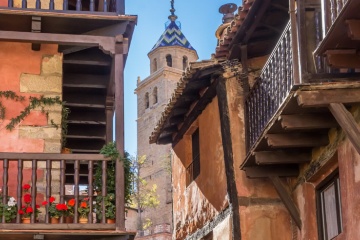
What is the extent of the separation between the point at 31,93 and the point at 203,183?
399 cm

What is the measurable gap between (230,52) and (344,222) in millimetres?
4023

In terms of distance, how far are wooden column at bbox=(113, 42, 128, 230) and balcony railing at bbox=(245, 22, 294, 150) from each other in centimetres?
189

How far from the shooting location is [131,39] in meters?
11.2

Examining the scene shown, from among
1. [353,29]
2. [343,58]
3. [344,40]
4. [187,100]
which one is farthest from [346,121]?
[187,100]

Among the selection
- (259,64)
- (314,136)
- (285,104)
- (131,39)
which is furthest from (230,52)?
(285,104)

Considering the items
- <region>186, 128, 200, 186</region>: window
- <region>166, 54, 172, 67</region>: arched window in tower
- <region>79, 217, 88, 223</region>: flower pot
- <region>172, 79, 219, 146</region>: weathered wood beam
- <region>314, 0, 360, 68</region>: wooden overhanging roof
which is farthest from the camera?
<region>166, 54, 172, 67</region>: arched window in tower

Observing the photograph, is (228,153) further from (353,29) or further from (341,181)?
(353,29)

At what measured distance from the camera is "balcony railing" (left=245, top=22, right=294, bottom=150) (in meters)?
Answer: 9.30

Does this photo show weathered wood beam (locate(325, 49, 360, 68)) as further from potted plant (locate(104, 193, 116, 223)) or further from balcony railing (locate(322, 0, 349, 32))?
potted plant (locate(104, 193, 116, 223))

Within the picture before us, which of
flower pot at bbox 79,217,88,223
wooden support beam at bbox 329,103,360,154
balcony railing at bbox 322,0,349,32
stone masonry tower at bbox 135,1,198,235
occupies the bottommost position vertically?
flower pot at bbox 79,217,88,223

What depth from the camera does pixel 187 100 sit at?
14.4m

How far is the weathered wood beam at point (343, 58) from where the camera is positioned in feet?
25.0

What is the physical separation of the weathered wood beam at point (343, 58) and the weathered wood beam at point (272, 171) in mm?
3603

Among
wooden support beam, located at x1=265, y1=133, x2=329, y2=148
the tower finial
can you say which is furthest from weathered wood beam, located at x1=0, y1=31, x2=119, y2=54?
the tower finial
